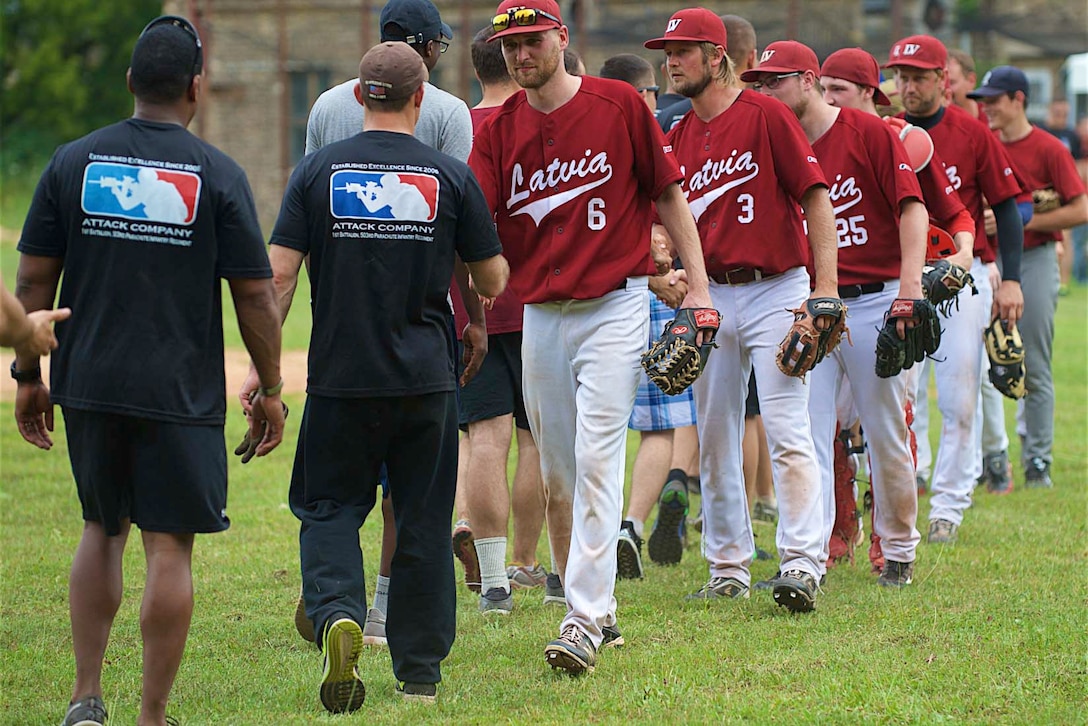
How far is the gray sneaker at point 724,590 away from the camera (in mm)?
6402

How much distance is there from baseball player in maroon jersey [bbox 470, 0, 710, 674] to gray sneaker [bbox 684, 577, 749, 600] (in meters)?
0.99

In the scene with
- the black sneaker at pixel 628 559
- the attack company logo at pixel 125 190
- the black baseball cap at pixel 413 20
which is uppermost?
the black baseball cap at pixel 413 20

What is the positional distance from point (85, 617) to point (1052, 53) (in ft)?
96.0

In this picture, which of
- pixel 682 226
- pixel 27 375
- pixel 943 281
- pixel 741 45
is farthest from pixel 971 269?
pixel 27 375

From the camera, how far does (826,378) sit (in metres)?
6.79

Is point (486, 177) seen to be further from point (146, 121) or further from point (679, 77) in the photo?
point (146, 121)

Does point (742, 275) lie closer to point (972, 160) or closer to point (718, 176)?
point (718, 176)

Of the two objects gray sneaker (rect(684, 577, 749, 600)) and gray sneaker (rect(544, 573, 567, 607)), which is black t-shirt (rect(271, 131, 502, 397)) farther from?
gray sneaker (rect(684, 577, 749, 600))

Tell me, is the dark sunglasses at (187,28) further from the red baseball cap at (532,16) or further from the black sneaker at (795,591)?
the black sneaker at (795,591)

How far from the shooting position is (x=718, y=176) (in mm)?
6199

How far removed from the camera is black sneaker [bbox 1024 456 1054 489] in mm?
9547

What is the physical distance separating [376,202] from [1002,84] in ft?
19.7

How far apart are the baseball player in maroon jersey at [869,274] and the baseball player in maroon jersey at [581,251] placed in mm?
1393

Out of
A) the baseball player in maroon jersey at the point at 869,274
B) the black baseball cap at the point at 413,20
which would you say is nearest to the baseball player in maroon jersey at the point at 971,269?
the baseball player in maroon jersey at the point at 869,274
